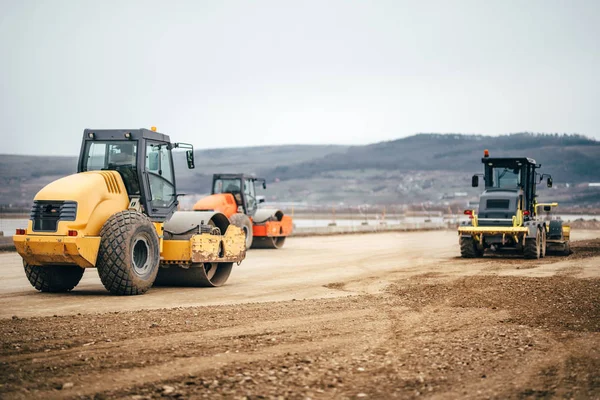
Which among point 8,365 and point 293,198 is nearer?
point 8,365

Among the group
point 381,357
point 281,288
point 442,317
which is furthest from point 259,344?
point 281,288

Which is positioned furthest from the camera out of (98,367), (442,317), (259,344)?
(442,317)

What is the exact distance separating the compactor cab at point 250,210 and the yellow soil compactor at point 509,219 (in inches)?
295

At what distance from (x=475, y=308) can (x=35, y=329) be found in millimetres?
6293

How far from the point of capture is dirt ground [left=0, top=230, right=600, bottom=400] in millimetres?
6824

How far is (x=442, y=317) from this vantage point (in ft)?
35.7

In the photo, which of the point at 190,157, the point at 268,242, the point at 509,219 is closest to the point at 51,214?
the point at 190,157

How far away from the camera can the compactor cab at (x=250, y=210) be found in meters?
26.9

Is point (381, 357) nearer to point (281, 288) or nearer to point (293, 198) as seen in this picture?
point (281, 288)

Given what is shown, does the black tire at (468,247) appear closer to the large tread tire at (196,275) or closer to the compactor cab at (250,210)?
the compactor cab at (250,210)

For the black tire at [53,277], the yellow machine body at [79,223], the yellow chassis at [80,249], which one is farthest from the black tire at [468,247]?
the black tire at [53,277]

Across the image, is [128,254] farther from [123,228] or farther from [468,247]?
[468,247]

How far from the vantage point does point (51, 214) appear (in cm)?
1262

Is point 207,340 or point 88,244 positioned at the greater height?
point 88,244
